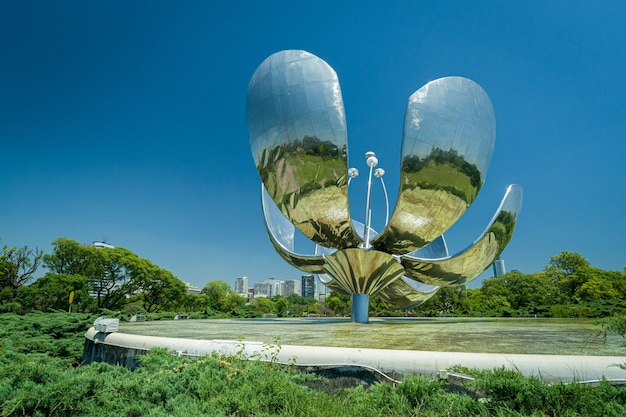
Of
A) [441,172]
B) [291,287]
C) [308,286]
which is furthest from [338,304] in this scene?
[291,287]

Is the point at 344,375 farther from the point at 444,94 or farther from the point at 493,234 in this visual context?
the point at 493,234

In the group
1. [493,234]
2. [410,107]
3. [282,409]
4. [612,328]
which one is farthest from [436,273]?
[282,409]

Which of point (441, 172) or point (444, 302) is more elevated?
point (441, 172)

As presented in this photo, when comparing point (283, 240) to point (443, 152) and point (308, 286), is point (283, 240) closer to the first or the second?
point (443, 152)

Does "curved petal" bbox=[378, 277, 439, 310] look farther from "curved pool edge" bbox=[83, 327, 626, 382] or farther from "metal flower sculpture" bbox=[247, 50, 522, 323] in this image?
"curved pool edge" bbox=[83, 327, 626, 382]

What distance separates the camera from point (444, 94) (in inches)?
363

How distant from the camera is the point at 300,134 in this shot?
30.7 ft

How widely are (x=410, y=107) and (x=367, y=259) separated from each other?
4.69 m

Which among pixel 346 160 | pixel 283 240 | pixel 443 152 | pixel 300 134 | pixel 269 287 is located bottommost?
pixel 269 287

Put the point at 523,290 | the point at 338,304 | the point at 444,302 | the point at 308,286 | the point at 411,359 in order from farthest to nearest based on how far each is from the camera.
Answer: the point at 308,286, the point at 338,304, the point at 444,302, the point at 523,290, the point at 411,359

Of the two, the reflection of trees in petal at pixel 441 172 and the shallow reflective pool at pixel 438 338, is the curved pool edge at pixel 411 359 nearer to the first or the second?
the shallow reflective pool at pixel 438 338

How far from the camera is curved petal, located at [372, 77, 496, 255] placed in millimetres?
9133

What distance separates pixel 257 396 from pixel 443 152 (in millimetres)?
7813

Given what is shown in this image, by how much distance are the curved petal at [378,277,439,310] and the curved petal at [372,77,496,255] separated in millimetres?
4896
